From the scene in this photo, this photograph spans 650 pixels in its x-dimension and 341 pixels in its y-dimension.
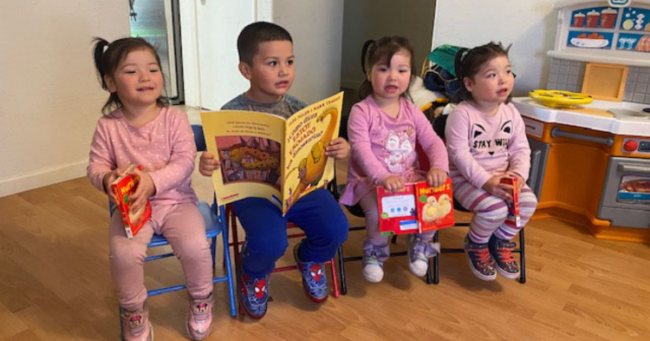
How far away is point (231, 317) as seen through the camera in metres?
1.75

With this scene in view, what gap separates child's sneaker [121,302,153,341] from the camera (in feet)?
5.04

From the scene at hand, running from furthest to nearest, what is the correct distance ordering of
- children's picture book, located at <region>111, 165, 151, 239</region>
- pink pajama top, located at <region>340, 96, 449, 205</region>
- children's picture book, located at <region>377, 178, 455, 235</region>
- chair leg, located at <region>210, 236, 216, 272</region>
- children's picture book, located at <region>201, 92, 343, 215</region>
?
chair leg, located at <region>210, 236, 216, 272</region> < pink pajama top, located at <region>340, 96, 449, 205</region> < children's picture book, located at <region>377, 178, 455, 235</region> < children's picture book, located at <region>201, 92, 343, 215</region> < children's picture book, located at <region>111, 165, 151, 239</region>

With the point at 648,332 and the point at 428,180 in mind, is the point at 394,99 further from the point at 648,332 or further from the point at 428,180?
the point at 648,332

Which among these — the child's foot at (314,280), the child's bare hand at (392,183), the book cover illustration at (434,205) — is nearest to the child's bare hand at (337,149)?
the child's bare hand at (392,183)

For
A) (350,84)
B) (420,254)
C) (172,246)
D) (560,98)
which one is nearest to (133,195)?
(172,246)

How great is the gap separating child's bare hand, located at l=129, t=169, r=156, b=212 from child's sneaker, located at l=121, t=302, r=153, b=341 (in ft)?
1.07

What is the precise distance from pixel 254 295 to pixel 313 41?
2861 millimetres

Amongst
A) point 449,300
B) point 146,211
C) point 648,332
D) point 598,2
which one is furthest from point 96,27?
point 648,332

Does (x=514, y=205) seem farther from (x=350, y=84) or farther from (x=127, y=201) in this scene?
(x=350, y=84)

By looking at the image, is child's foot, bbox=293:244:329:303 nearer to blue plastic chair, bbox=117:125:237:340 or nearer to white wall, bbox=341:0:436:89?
blue plastic chair, bbox=117:125:237:340

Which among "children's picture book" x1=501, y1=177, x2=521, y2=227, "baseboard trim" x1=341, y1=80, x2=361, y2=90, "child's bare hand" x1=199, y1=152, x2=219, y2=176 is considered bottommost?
"baseboard trim" x1=341, y1=80, x2=361, y2=90

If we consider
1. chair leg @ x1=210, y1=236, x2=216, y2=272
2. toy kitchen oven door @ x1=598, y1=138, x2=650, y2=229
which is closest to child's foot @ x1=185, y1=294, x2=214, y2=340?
chair leg @ x1=210, y1=236, x2=216, y2=272

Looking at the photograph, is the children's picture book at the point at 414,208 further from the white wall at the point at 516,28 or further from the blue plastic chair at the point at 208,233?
the white wall at the point at 516,28

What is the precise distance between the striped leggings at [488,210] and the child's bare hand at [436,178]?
0.59ft
